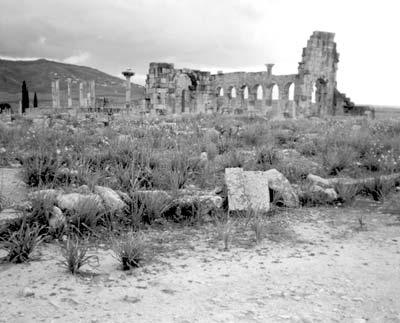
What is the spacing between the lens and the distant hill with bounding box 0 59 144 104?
107 meters

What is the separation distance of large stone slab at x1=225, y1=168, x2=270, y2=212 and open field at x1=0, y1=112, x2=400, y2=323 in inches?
5.6

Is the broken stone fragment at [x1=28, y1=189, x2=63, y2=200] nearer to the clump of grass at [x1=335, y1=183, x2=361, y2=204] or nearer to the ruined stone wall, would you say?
the clump of grass at [x1=335, y1=183, x2=361, y2=204]

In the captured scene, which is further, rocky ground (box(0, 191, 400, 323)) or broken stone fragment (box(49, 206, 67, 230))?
broken stone fragment (box(49, 206, 67, 230))

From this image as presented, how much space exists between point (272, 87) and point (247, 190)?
96.3ft

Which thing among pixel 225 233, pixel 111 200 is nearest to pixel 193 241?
pixel 225 233

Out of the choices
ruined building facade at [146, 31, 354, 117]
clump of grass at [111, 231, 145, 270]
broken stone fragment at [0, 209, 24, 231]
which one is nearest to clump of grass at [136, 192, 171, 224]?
clump of grass at [111, 231, 145, 270]

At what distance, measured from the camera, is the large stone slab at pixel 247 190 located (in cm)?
537

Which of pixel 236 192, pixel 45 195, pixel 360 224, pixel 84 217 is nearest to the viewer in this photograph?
pixel 84 217

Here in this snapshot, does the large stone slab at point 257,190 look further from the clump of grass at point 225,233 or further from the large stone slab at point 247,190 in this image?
the clump of grass at point 225,233

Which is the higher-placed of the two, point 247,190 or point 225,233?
point 247,190

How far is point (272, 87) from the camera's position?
33.7 metres

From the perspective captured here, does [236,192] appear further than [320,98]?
No

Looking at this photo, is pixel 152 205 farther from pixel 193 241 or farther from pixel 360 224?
pixel 360 224

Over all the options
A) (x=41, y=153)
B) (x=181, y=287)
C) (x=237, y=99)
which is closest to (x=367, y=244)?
(x=181, y=287)
